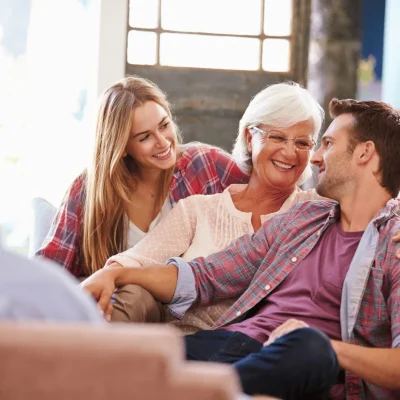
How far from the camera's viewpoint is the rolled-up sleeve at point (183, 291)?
2527 mm

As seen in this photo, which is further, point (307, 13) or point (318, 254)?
point (307, 13)

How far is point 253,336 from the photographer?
228 centimetres

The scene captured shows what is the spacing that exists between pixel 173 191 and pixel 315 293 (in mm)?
975

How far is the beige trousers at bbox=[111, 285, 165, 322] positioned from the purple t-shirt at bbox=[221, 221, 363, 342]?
0.81 ft

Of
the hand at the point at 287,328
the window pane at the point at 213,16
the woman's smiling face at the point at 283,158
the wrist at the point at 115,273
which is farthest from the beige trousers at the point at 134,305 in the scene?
the window pane at the point at 213,16

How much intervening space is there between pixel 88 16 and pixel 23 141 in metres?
0.87

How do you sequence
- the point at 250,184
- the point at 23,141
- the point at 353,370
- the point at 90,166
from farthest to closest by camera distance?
1. the point at 23,141
2. the point at 90,166
3. the point at 250,184
4. the point at 353,370

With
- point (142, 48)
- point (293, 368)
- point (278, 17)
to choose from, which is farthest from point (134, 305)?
point (278, 17)

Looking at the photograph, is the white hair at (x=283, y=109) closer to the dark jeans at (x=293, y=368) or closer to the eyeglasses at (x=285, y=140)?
the eyeglasses at (x=285, y=140)

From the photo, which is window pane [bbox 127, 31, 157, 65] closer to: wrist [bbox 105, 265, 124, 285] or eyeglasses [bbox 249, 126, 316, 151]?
eyeglasses [bbox 249, 126, 316, 151]

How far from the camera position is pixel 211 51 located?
→ 5516mm

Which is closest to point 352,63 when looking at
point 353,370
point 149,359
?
point 353,370

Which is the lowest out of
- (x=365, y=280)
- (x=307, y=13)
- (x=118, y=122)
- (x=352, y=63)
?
(x=365, y=280)

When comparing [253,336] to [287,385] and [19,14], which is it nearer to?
[287,385]
